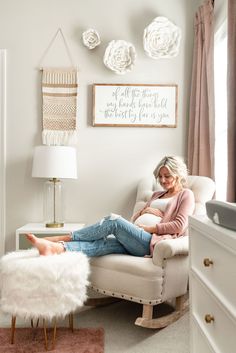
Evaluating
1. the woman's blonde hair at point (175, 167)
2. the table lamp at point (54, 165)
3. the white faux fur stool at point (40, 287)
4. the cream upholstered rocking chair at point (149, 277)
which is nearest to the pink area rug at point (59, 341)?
the white faux fur stool at point (40, 287)

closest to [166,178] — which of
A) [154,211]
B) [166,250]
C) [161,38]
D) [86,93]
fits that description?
[154,211]

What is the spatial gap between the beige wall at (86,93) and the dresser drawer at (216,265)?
1.87m

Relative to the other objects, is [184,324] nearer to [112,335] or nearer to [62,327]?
[112,335]

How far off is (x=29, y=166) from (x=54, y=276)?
1601 millimetres

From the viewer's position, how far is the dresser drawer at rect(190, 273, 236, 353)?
3.63 feet

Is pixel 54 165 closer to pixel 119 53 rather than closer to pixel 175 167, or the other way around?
pixel 175 167

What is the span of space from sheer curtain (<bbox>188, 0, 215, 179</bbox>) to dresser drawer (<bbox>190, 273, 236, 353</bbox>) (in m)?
1.42

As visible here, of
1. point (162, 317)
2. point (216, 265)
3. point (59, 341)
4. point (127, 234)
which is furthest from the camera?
point (127, 234)

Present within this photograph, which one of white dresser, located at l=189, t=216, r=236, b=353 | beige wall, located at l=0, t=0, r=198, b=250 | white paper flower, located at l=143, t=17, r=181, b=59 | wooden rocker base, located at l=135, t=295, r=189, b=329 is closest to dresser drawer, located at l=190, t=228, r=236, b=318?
white dresser, located at l=189, t=216, r=236, b=353

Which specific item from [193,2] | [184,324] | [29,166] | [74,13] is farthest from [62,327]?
[193,2]

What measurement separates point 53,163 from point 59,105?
0.61 meters

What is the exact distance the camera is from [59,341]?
6.91ft

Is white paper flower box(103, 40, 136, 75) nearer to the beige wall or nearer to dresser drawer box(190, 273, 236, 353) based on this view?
the beige wall

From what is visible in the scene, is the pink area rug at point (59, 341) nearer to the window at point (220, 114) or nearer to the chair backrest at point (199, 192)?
the chair backrest at point (199, 192)
